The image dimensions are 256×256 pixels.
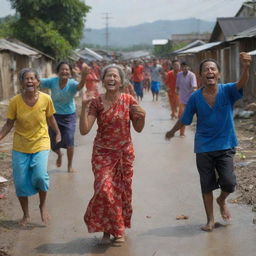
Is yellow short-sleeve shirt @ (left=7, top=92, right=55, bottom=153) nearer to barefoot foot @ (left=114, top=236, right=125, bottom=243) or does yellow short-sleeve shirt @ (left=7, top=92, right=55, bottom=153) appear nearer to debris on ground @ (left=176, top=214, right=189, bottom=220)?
barefoot foot @ (left=114, top=236, right=125, bottom=243)

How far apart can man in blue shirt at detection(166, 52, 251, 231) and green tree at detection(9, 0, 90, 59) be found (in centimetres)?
2862

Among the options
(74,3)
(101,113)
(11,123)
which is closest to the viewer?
(101,113)

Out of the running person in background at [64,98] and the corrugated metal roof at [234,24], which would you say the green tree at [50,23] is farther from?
the running person in background at [64,98]

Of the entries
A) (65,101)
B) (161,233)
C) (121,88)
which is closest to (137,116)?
(121,88)

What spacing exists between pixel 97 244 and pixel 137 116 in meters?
1.30

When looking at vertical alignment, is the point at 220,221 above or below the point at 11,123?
below

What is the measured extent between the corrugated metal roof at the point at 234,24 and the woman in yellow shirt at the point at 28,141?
19.8 meters

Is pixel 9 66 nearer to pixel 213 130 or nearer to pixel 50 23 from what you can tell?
pixel 50 23

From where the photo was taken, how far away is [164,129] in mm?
13867

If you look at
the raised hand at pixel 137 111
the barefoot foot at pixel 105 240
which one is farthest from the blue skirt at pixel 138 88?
the barefoot foot at pixel 105 240

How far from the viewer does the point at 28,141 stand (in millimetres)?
5660

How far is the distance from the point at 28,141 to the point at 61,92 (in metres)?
2.55

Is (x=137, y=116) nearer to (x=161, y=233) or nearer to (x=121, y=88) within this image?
(x=121, y=88)

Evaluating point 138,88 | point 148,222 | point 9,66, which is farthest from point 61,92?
point 9,66
